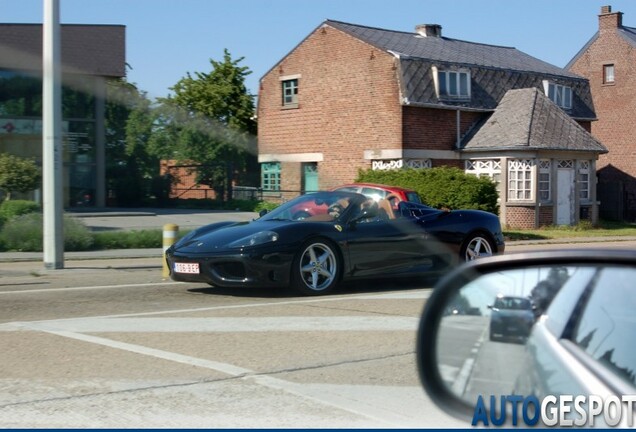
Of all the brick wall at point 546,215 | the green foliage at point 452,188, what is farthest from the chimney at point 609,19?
the green foliage at point 452,188

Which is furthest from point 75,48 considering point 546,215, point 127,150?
point 546,215

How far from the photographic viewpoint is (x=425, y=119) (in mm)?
32344

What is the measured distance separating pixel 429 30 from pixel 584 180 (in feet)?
31.9

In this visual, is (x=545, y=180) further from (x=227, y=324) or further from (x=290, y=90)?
(x=227, y=324)

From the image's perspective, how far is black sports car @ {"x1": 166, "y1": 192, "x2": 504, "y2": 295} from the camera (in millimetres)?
10430

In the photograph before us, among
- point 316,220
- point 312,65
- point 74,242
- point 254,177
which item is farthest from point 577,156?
point 316,220

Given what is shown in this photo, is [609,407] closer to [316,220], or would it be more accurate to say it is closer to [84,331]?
[84,331]

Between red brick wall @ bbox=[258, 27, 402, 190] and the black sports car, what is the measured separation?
19.9m

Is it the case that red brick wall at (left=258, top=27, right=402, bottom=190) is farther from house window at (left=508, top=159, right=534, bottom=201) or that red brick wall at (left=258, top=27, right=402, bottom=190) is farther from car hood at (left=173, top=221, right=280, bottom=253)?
car hood at (left=173, top=221, right=280, bottom=253)

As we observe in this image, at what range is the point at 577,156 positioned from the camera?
3350 centimetres

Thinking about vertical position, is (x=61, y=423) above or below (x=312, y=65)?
below

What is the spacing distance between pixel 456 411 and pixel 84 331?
20.1 feet

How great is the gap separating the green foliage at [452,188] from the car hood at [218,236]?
48.5 feet

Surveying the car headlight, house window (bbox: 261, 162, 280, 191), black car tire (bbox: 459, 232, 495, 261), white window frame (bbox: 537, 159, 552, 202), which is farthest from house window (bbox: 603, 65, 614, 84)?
the car headlight
